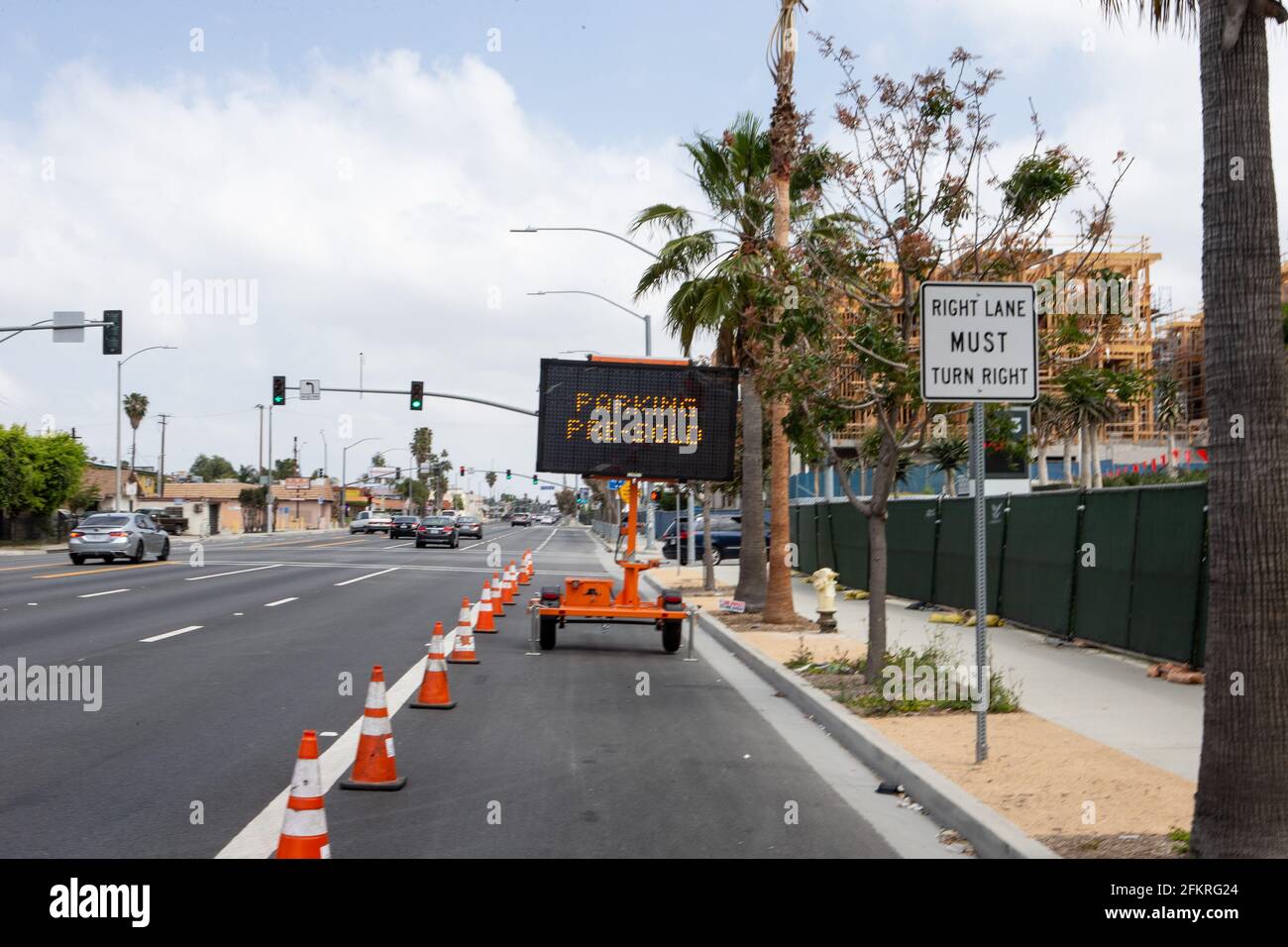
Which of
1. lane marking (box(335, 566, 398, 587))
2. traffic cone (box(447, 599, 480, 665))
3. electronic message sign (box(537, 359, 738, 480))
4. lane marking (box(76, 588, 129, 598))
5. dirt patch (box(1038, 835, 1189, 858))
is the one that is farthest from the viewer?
lane marking (box(335, 566, 398, 587))

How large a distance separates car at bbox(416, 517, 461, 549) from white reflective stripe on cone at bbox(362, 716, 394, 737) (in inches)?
1789

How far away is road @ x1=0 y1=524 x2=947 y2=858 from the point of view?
6395mm

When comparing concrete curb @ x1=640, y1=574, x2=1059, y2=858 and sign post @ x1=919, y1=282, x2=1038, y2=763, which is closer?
concrete curb @ x1=640, y1=574, x2=1059, y2=858

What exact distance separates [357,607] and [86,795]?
13627 millimetres

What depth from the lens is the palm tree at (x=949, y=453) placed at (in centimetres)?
1458

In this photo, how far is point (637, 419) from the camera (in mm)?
14492

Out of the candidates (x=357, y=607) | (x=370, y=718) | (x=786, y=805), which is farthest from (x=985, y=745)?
(x=357, y=607)

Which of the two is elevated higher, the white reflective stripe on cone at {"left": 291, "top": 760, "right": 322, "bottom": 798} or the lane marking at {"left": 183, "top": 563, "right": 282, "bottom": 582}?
the white reflective stripe on cone at {"left": 291, "top": 760, "right": 322, "bottom": 798}

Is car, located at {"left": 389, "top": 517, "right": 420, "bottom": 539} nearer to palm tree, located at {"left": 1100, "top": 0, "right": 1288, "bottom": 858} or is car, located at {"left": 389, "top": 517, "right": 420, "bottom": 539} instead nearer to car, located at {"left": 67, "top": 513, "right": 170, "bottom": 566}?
car, located at {"left": 67, "top": 513, "right": 170, "bottom": 566}

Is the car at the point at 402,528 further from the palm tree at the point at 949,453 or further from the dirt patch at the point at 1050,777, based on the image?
the dirt patch at the point at 1050,777

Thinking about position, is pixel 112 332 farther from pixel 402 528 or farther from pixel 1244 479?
pixel 402 528

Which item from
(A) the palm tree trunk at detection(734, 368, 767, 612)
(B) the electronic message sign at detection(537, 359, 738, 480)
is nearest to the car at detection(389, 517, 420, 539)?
(A) the palm tree trunk at detection(734, 368, 767, 612)

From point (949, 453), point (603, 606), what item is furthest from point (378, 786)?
point (949, 453)
